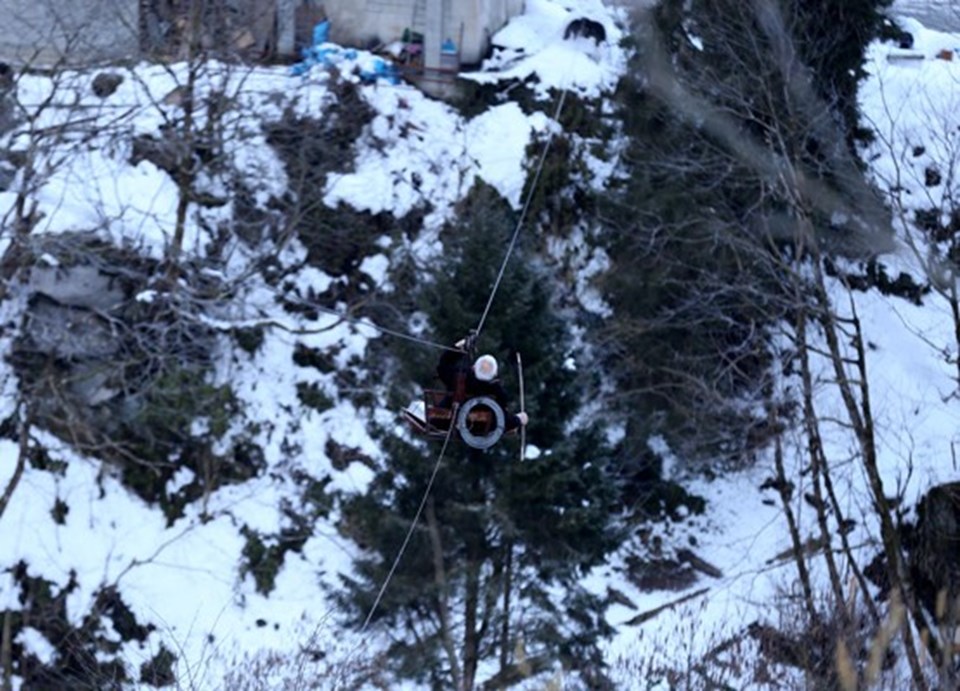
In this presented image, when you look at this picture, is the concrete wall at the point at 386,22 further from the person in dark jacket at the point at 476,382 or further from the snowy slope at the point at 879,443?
the person in dark jacket at the point at 476,382

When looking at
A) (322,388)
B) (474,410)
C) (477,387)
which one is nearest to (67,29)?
(322,388)

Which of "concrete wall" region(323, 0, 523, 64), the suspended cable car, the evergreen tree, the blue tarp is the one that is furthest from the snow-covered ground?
the suspended cable car

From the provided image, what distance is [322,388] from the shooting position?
875 inches

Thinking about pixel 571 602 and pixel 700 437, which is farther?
pixel 700 437

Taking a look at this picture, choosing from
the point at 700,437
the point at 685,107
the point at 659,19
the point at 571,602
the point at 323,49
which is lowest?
the point at 571,602

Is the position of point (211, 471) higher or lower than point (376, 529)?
higher

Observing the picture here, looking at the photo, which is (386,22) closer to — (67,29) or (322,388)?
(67,29)

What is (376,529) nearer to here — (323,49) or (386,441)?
(386,441)

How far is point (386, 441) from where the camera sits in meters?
17.7

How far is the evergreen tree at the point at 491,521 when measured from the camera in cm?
1681

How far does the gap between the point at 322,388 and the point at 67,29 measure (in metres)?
5.96

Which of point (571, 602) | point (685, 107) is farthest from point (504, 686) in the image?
point (685, 107)

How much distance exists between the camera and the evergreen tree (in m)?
16.8

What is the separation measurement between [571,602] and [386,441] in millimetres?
2706
